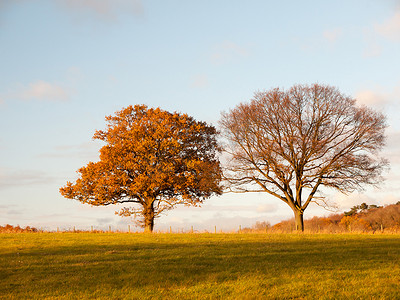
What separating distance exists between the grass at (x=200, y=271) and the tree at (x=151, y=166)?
14680mm

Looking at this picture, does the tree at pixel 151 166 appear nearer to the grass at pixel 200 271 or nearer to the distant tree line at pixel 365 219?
the grass at pixel 200 271

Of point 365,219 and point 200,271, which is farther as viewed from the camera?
point 365,219

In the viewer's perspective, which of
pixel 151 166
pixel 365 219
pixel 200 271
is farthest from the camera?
pixel 365 219

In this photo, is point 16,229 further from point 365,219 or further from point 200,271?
point 365,219

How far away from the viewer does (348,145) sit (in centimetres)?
4278

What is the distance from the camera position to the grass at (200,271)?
49.2 ft

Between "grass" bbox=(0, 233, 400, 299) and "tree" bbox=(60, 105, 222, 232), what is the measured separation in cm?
1468

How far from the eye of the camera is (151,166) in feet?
143

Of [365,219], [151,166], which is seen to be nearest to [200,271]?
[151,166]

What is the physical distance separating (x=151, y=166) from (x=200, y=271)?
2563 centimetres

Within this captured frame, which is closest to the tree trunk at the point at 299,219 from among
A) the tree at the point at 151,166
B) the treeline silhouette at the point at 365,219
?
the tree at the point at 151,166

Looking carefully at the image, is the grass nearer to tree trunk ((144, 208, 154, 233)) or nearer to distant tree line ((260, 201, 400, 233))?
tree trunk ((144, 208, 154, 233))

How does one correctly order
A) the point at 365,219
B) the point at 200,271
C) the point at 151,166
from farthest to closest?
1. the point at 365,219
2. the point at 151,166
3. the point at 200,271

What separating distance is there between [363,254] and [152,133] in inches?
1019
